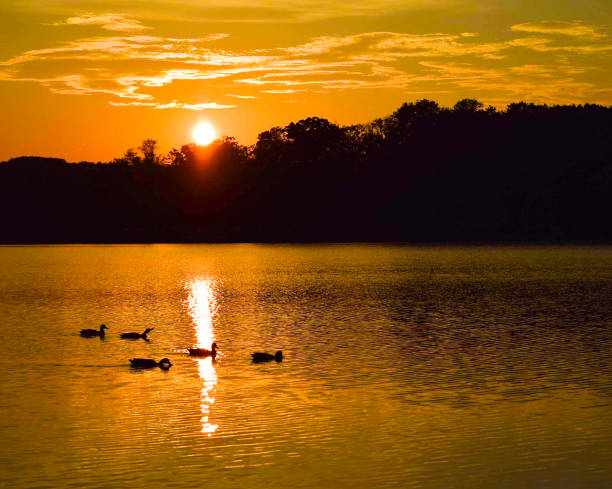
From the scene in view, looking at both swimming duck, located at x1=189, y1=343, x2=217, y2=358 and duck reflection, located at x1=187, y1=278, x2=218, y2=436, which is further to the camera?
swimming duck, located at x1=189, y1=343, x2=217, y2=358

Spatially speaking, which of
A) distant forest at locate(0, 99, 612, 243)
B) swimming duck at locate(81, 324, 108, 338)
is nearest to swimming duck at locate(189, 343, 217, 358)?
swimming duck at locate(81, 324, 108, 338)

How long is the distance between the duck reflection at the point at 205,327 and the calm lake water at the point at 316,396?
14cm

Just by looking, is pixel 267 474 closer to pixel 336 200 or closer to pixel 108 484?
pixel 108 484

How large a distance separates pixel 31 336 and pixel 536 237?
148 meters

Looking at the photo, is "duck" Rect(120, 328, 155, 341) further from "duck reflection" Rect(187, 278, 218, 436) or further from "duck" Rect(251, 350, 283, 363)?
"duck" Rect(251, 350, 283, 363)

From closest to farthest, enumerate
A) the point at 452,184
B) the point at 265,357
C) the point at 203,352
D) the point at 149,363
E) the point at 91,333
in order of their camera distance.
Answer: the point at 149,363
the point at 265,357
the point at 203,352
the point at 91,333
the point at 452,184

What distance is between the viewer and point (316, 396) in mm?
23609

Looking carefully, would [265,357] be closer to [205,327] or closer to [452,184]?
[205,327]

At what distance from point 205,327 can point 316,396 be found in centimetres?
1741

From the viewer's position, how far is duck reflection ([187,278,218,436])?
73.8 ft

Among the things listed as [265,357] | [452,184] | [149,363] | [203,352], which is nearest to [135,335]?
[203,352]

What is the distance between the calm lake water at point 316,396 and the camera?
17031 millimetres

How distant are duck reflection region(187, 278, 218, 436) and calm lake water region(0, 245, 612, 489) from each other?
140 millimetres

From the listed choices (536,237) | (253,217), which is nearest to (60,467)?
(536,237)
